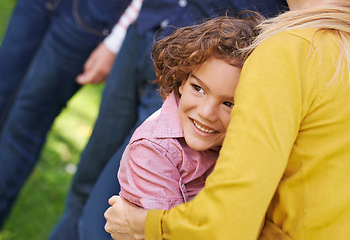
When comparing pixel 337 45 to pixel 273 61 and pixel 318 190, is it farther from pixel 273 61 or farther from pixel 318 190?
pixel 318 190

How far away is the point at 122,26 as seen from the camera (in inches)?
101

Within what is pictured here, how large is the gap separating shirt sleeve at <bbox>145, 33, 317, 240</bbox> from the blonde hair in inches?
3.3

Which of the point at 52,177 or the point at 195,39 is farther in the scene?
the point at 52,177

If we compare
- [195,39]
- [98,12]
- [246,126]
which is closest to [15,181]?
[98,12]

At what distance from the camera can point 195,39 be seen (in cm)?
140

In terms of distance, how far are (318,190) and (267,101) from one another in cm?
26

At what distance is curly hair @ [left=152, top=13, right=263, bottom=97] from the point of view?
4.33ft

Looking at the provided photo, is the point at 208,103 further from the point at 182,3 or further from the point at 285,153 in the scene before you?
the point at 182,3

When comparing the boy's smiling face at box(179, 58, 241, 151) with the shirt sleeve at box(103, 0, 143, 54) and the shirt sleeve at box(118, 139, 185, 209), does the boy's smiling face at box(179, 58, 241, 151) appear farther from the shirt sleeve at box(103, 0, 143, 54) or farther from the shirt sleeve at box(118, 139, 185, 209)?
the shirt sleeve at box(103, 0, 143, 54)

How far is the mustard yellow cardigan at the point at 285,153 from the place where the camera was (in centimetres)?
108

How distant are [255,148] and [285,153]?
0.25ft

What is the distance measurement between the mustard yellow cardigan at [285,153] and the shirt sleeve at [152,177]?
122 millimetres

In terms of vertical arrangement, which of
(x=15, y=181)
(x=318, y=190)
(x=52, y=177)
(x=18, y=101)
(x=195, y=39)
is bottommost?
(x=52, y=177)

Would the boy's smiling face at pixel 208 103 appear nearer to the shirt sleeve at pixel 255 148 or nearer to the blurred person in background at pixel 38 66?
the shirt sleeve at pixel 255 148
